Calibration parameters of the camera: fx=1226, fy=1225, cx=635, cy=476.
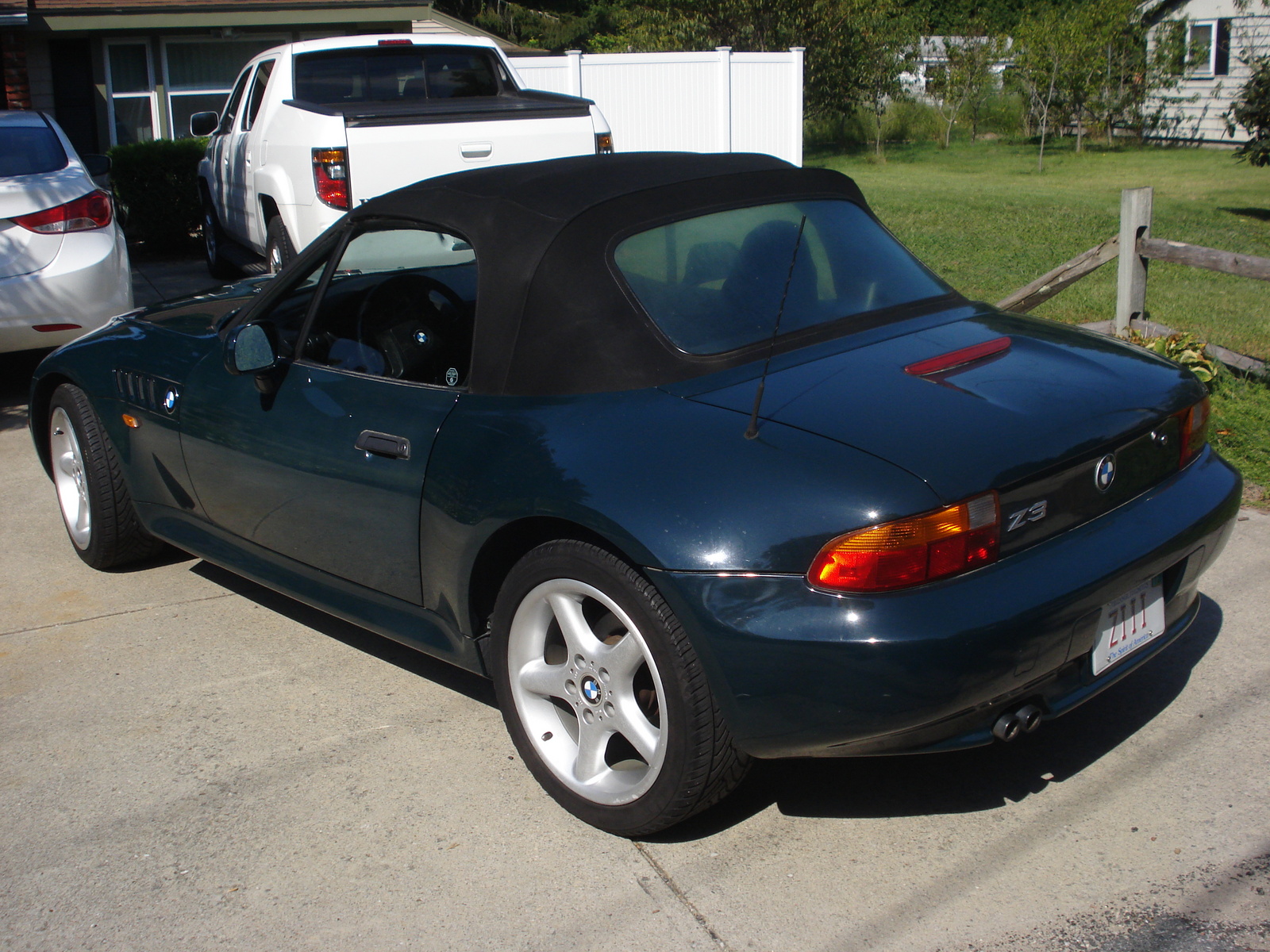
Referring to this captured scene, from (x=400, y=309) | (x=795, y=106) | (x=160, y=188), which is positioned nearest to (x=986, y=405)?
(x=400, y=309)

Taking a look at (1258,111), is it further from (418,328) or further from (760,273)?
(418,328)

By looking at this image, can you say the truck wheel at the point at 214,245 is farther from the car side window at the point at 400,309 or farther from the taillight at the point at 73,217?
the car side window at the point at 400,309

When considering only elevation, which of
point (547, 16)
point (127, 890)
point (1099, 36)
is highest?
point (547, 16)

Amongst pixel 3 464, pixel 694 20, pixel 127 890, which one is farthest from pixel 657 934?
pixel 694 20

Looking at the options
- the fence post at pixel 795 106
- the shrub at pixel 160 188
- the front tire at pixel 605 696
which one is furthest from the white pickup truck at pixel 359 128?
the fence post at pixel 795 106

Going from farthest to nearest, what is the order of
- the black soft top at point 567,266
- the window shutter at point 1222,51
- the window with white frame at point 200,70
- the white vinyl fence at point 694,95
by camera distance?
1. the window shutter at point 1222,51
2. the window with white frame at point 200,70
3. the white vinyl fence at point 694,95
4. the black soft top at point 567,266

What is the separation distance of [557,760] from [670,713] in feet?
1.71

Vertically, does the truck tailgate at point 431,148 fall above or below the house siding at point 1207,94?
below

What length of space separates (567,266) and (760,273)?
23.0 inches

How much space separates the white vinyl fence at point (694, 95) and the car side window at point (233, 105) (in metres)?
5.87

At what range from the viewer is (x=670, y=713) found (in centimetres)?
282

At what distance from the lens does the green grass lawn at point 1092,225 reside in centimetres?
856

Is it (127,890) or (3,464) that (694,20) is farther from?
(127,890)

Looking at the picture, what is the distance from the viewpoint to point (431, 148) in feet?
25.7
